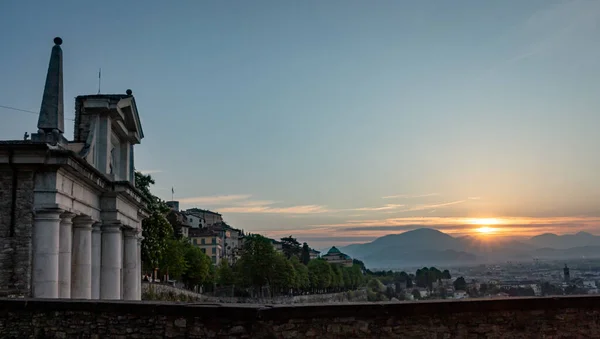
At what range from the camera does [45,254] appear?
17.3m

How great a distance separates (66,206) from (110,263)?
20.8ft

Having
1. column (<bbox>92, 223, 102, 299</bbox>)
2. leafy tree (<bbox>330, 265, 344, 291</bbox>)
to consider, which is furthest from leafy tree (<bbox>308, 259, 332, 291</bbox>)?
column (<bbox>92, 223, 102, 299</bbox>)

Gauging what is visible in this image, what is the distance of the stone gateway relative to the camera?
17.2 m

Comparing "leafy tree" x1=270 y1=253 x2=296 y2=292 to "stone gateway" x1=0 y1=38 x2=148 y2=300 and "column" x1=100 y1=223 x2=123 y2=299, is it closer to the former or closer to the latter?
"stone gateway" x1=0 y1=38 x2=148 y2=300

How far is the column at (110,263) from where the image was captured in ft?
79.2

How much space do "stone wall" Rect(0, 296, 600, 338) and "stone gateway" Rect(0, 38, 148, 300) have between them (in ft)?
19.8

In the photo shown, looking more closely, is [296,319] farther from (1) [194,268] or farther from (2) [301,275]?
(2) [301,275]

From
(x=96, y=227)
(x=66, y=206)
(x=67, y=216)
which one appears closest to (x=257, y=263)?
(x=96, y=227)

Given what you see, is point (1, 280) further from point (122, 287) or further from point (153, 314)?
point (122, 287)

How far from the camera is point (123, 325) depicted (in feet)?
35.3

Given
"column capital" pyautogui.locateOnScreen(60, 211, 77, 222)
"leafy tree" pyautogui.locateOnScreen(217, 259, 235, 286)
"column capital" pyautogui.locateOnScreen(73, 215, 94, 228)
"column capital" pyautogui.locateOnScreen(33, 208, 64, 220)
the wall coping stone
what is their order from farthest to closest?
1. "leafy tree" pyautogui.locateOnScreen(217, 259, 235, 286)
2. "column capital" pyautogui.locateOnScreen(73, 215, 94, 228)
3. "column capital" pyautogui.locateOnScreen(60, 211, 77, 222)
4. "column capital" pyautogui.locateOnScreen(33, 208, 64, 220)
5. the wall coping stone

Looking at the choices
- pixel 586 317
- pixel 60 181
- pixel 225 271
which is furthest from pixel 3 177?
pixel 225 271

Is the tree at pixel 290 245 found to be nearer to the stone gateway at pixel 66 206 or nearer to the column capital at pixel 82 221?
the stone gateway at pixel 66 206

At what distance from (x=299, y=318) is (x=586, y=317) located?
661 cm
